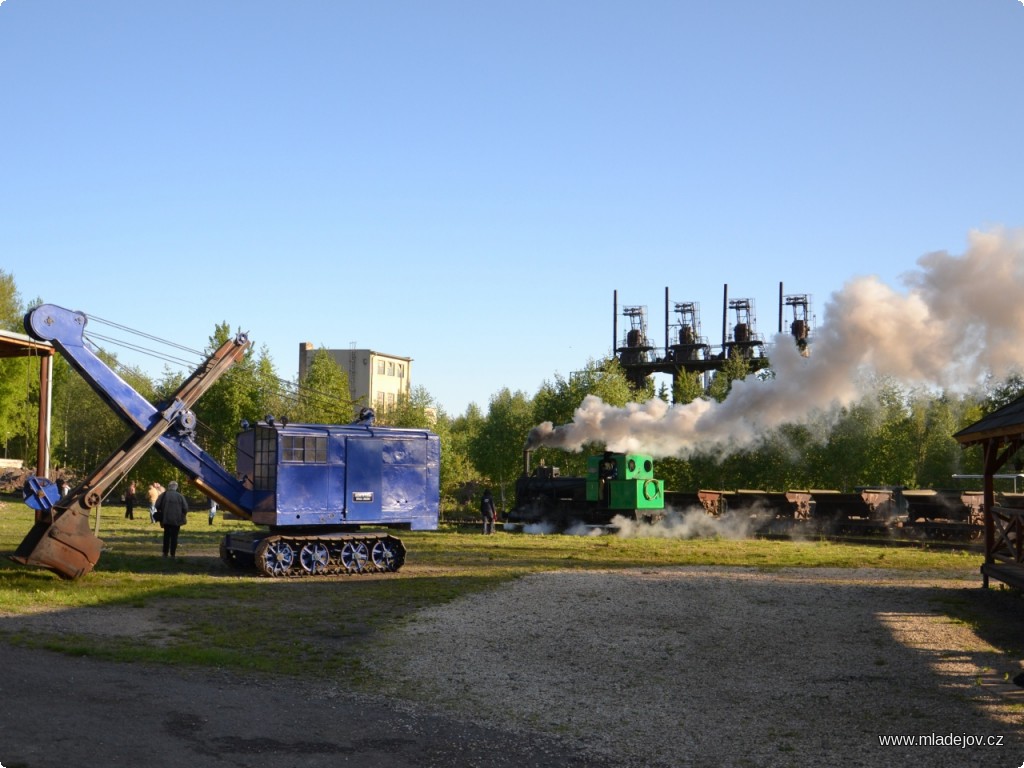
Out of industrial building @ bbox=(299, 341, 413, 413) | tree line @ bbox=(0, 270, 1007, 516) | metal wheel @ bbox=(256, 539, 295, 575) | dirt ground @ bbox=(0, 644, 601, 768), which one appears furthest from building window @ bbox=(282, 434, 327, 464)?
industrial building @ bbox=(299, 341, 413, 413)

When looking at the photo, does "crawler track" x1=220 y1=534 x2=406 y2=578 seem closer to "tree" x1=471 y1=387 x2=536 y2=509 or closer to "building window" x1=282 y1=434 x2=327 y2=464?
"building window" x1=282 y1=434 x2=327 y2=464

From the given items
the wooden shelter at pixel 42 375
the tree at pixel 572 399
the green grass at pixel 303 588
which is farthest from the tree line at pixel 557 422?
the wooden shelter at pixel 42 375

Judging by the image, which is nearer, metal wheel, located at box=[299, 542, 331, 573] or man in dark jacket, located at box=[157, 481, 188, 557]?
metal wheel, located at box=[299, 542, 331, 573]

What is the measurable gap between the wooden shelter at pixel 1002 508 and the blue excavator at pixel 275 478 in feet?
39.9

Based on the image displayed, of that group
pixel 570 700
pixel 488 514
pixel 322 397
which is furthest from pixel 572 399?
pixel 570 700

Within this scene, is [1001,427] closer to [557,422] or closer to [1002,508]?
[1002,508]

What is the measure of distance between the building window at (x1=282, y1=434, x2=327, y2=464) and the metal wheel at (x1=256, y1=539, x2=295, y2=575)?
6.15ft

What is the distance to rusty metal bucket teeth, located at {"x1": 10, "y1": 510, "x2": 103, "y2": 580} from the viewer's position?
18688 mm

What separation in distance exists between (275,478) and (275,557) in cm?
181

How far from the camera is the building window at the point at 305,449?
70.9ft

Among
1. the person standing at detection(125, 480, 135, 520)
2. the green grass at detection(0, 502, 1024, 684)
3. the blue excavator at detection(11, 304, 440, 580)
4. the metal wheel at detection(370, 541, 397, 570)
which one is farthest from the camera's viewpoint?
the person standing at detection(125, 480, 135, 520)

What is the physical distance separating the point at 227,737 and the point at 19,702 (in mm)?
2387

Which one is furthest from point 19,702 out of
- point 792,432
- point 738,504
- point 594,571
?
point 792,432

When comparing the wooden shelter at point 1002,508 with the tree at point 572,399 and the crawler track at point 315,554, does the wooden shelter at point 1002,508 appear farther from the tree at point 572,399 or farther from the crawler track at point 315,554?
the tree at point 572,399
